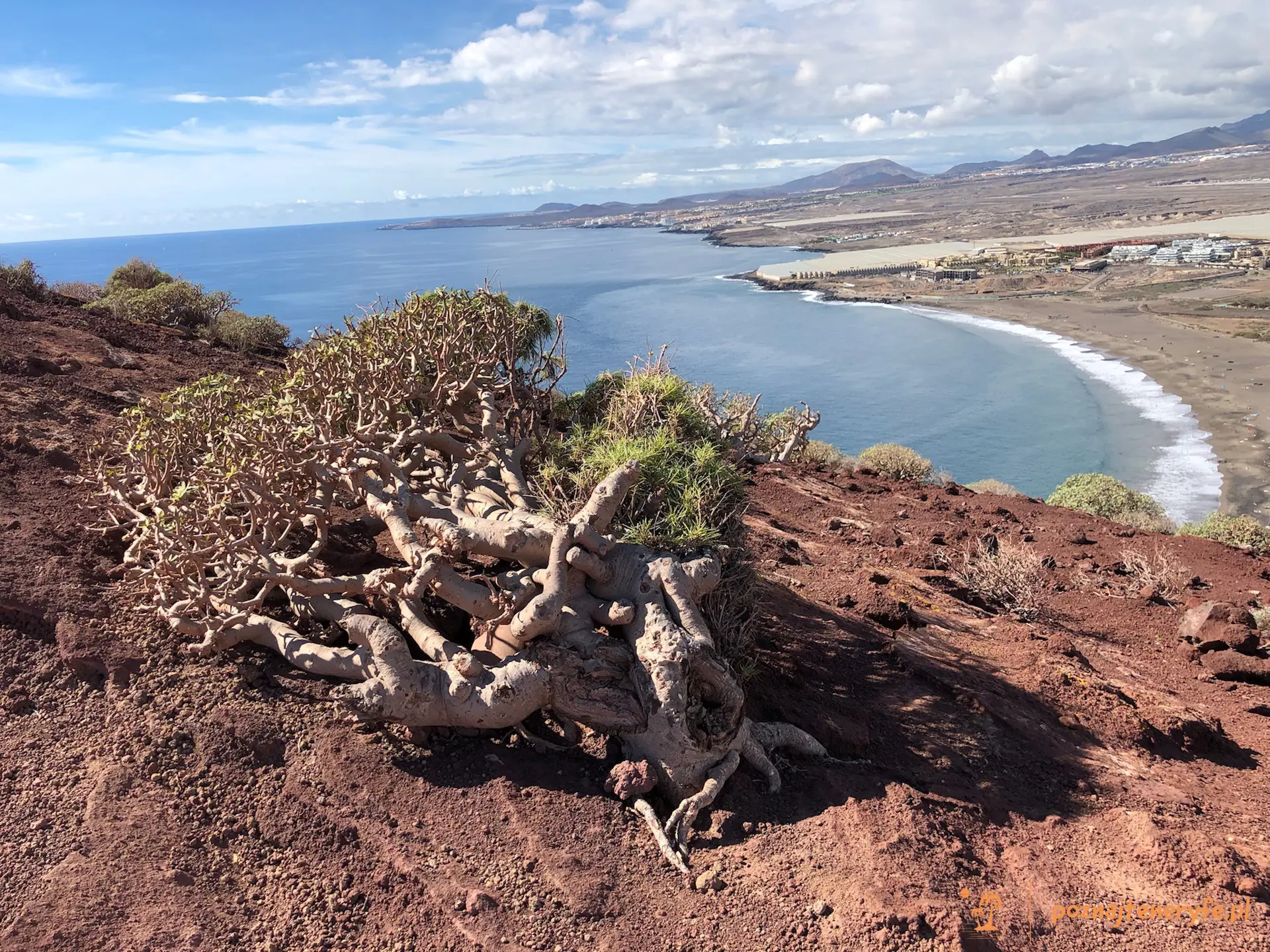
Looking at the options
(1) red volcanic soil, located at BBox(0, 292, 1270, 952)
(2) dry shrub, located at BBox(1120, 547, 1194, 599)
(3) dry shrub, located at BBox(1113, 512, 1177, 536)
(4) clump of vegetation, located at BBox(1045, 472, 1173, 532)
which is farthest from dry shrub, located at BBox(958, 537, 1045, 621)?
(4) clump of vegetation, located at BBox(1045, 472, 1173, 532)

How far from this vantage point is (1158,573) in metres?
11.7

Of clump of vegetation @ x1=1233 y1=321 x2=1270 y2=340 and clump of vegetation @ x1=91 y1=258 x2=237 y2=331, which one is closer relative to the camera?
clump of vegetation @ x1=91 y1=258 x2=237 y2=331

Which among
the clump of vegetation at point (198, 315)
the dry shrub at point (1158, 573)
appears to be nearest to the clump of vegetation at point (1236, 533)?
the dry shrub at point (1158, 573)

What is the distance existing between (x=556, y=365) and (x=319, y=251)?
196379 millimetres

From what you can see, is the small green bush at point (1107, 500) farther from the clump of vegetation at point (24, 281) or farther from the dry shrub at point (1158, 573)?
the clump of vegetation at point (24, 281)

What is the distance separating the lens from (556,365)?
10102mm

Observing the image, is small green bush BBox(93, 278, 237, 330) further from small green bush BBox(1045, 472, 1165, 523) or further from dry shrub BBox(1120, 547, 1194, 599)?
small green bush BBox(1045, 472, 1165, 523)

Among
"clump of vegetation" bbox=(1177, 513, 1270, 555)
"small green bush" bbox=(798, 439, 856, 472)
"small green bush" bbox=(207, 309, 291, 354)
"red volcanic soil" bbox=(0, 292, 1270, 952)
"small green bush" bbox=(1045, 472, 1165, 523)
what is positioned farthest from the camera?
"small green bush" bbox=(798, 439, 856, 472)

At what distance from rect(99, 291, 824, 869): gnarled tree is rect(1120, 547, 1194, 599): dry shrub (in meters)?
8.43

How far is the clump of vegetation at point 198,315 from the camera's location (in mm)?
20438

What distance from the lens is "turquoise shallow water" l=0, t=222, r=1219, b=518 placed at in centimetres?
3603

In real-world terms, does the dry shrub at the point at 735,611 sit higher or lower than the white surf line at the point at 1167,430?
higher

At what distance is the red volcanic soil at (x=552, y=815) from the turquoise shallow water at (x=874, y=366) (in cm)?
624

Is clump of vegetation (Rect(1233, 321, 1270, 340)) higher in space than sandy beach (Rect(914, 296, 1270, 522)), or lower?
higher
